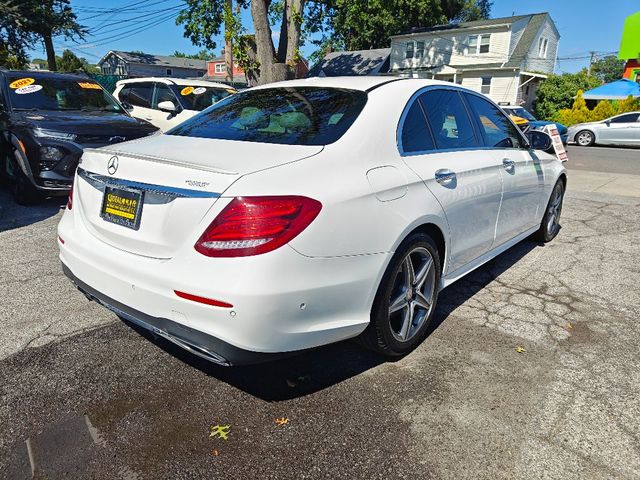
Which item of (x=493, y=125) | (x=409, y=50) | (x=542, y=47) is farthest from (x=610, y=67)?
(x=493, y=125)

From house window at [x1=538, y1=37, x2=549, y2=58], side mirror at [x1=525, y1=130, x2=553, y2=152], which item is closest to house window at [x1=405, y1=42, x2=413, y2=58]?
house window at [x1=538, y1=37, x2=549, y2=58]

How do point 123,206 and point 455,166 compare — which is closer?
point 123,206

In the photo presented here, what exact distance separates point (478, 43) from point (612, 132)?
1728cm

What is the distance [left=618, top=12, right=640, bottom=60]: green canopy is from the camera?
33.4 meters

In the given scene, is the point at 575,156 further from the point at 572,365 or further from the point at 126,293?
the point at 126,293

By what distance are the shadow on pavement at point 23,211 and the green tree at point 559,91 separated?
2914 cm

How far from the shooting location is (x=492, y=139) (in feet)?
13.2

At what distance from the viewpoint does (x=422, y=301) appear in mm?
3160

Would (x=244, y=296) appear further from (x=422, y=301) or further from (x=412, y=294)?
(x=422, y=301)

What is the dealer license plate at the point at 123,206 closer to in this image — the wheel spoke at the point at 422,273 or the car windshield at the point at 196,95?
the wheel spoke at the point at 422,273

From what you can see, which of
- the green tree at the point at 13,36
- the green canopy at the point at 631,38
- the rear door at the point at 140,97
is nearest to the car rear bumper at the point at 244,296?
the rear door at the point at 140,97

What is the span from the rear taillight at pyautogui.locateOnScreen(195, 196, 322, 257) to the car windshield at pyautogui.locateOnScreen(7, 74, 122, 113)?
607 centimetres

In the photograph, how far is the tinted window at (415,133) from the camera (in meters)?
2.98

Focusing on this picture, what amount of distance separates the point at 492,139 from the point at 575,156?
1415 centimetres
